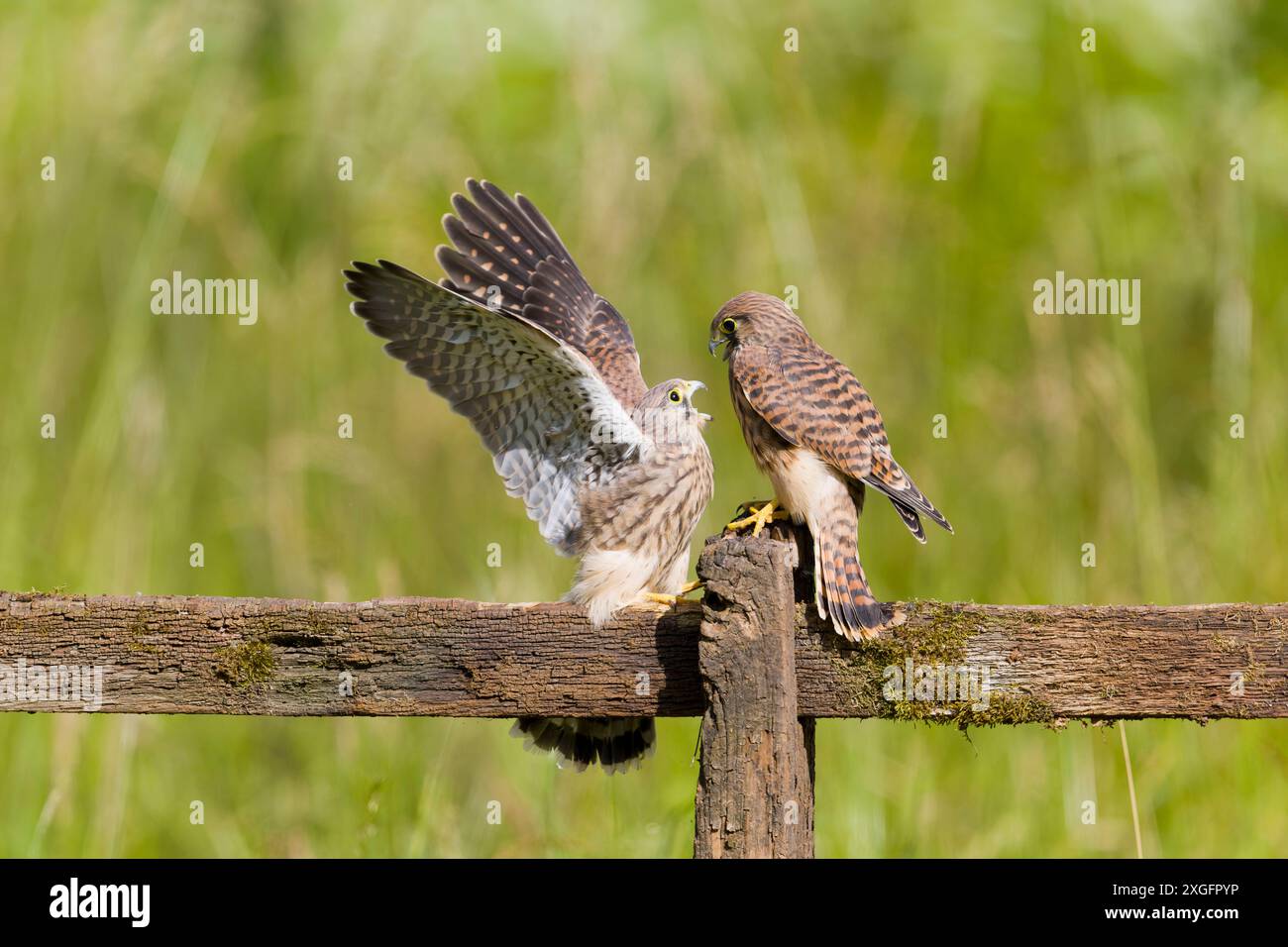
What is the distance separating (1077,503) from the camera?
5.24 meters

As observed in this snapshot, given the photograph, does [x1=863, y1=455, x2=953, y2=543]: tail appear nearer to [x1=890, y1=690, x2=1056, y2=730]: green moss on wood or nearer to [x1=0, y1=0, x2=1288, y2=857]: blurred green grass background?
[x1=890, y1=690, x2=1056, y2=730]: green moss on wood

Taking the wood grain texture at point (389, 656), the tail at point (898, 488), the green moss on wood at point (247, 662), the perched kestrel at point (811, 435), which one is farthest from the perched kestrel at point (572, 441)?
the green moss on wood at point (247, 662)

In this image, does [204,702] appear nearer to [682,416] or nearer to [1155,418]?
[682,416]

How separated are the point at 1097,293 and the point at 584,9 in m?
2.27

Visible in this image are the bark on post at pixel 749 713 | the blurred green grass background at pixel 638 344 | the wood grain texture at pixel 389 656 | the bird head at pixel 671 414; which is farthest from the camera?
the blurred green grass background at pixel 638 344

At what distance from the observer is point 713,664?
2.41 m

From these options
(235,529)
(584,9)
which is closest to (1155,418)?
(584,9)

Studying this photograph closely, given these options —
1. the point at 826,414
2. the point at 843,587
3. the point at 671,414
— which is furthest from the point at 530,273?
the point at 843,587

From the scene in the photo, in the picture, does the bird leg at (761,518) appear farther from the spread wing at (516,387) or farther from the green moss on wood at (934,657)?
the green moss on wood at (934,657)

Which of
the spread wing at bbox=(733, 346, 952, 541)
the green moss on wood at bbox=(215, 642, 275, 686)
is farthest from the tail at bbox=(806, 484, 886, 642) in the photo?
the green moss on wood at bbox=(215, 642, 275, 686)

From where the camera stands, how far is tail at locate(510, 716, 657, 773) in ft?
10.1

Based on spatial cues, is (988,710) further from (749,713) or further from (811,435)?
(811,435)

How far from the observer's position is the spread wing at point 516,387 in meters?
3.22

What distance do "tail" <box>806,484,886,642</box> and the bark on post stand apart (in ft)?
0.36
